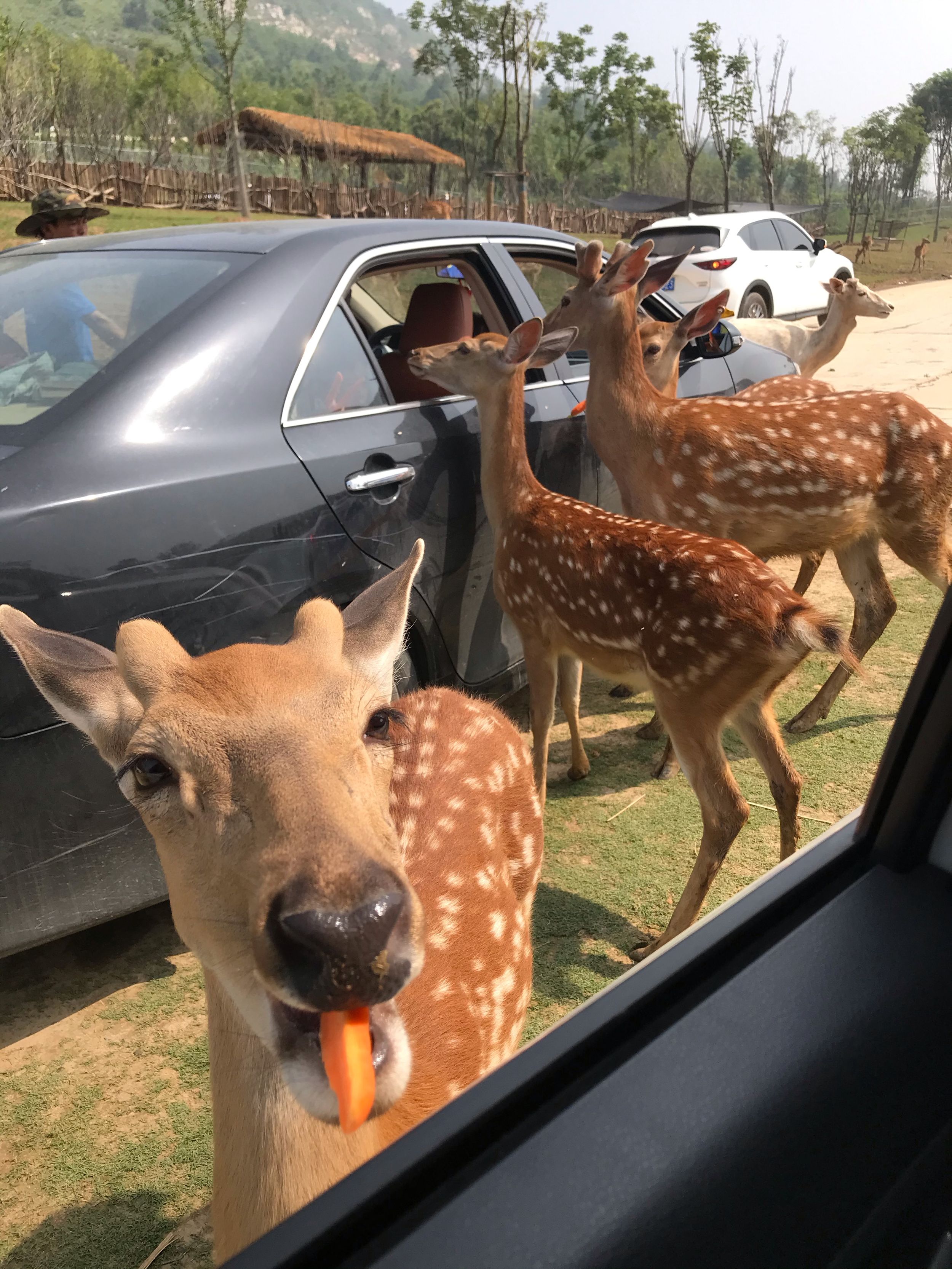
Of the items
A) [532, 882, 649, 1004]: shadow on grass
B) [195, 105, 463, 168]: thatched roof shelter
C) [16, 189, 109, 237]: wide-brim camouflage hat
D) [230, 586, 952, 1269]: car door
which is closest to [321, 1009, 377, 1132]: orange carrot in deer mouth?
[230, 586, 952, 1269]: car door

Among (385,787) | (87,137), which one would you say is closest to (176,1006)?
(385,787)

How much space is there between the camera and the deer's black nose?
1.12 metres

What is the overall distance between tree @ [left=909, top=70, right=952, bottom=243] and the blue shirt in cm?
231

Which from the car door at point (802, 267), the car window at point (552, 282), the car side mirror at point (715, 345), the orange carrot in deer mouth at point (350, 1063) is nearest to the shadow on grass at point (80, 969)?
the orange carrot in deer mouth at point (350, 1063)

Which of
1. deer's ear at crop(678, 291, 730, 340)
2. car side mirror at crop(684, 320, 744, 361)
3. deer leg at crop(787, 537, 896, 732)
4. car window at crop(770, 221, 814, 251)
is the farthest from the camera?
car window at crop(770, 221, 814, 251)

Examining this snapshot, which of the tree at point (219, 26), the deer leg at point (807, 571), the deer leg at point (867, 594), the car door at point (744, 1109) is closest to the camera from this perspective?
the car door at point (744, 1109)

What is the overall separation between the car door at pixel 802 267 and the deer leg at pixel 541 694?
13.9 metres

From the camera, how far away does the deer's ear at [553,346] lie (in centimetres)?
448

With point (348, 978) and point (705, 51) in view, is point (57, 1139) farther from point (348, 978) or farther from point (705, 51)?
point (705, 51)

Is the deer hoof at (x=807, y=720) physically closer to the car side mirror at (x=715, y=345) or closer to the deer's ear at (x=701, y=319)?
the deer's ear at (x=701, y=319)

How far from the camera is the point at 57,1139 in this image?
2379 millimetres

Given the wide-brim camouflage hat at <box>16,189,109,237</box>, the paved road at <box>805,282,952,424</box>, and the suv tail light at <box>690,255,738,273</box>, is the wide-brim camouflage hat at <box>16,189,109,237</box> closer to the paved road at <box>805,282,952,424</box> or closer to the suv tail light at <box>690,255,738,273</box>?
the paved road at <box>805,282,952,424</box>

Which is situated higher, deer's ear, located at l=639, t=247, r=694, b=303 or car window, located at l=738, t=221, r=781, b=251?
car window, located at l=738, t=221, r=781, b=251

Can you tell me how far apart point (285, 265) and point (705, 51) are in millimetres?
34602
